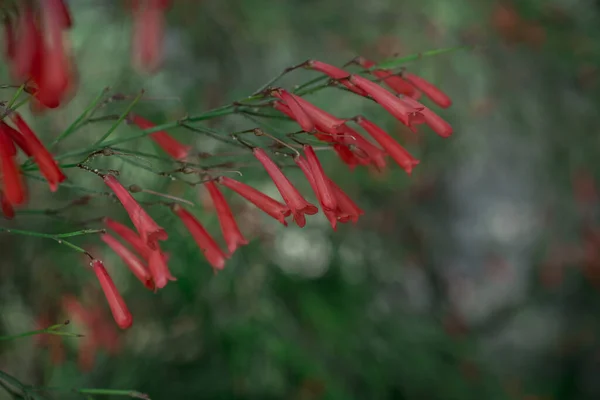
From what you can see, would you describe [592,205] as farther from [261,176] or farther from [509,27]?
[261,176]

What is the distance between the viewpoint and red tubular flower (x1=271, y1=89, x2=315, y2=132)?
3.46 ft

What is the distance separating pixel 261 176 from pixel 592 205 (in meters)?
2.78

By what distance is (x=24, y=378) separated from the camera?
2.53 metres

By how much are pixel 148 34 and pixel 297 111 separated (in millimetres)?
1899

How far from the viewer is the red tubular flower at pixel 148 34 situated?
8.97 ft

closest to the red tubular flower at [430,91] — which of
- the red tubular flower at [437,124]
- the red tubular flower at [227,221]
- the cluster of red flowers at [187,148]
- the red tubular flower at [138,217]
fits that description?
the cluster of red flowers at [187,148]

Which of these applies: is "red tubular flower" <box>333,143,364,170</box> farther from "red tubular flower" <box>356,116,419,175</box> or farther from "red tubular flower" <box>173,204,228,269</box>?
"red tubular flower" <box>173,204,228,269</box>

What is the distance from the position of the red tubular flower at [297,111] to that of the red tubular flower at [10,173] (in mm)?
398

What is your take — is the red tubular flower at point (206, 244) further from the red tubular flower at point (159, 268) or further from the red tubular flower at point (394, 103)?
the red tubular flower at point (394, 103)

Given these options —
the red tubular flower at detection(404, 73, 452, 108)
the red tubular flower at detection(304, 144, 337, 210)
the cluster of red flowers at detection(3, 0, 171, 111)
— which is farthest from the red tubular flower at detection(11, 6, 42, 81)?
the red tubular flower at detection(404, 73, 452, 108)

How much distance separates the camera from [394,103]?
112 centimetres

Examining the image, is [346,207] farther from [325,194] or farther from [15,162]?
[15,162]

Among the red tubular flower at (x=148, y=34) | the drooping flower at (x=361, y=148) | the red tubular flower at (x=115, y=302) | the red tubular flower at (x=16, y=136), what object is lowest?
the red tubular flower at (x=115, y=302)

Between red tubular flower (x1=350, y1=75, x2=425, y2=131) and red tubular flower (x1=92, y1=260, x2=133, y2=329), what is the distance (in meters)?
0.51
